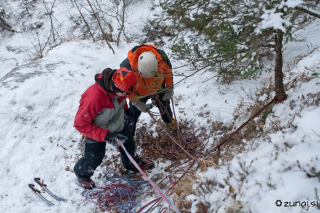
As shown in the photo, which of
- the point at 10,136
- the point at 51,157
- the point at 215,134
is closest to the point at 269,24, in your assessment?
the point at 215,134

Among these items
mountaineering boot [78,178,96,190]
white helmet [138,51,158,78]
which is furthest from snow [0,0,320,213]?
white helmet [138,51,158,78]

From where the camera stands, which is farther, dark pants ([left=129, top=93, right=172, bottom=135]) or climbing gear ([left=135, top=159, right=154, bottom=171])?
dark pants ([left=129, top=93, right=172, bottom=135])

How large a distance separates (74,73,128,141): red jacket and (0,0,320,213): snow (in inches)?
45.3

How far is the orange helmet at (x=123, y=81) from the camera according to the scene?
96.3 inches

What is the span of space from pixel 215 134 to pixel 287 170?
5.90 feet

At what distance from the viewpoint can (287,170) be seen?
1.95 meters

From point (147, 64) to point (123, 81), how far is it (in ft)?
1.89

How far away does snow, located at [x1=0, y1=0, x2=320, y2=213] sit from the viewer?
1.95m

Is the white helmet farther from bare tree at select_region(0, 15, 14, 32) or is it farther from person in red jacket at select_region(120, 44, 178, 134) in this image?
bare tree at select_region(0, 15, 14, 32)

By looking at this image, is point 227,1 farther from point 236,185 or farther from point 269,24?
point 236,185

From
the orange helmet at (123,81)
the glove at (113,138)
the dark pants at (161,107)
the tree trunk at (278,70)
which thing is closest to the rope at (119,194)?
the glove at (113,138)

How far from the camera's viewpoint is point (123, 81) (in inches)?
96.0

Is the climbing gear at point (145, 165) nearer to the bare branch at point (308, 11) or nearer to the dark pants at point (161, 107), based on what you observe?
the dark pants at point (161, 107)

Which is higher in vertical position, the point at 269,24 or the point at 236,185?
the point at 269,24
